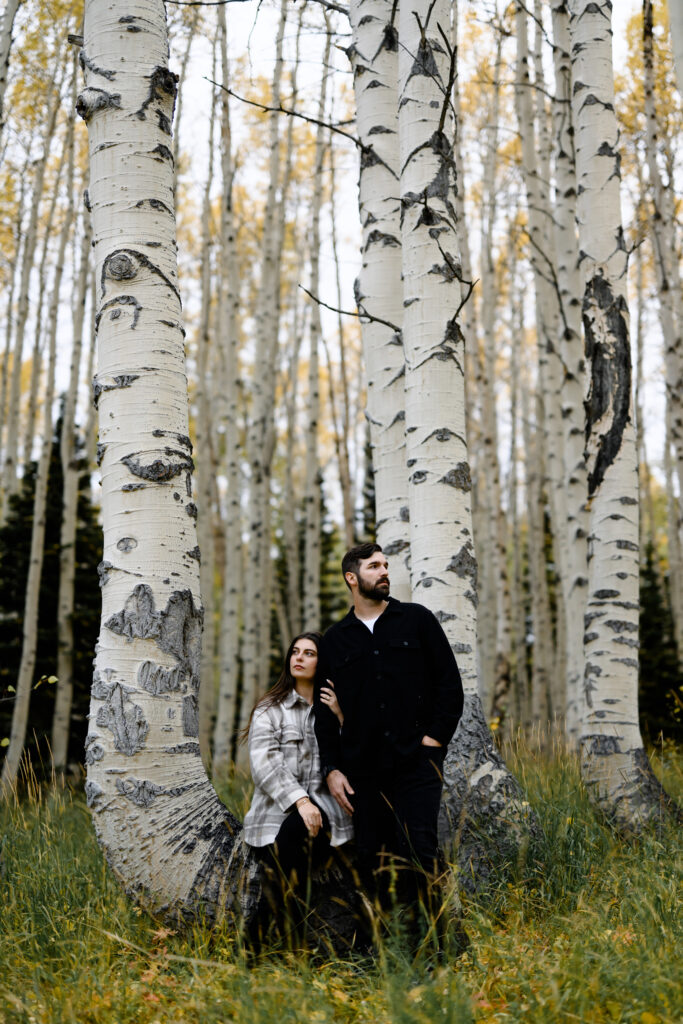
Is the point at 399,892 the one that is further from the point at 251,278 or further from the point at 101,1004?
the point at 251,278

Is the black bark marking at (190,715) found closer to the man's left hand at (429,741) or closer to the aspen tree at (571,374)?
the man's left hand at (429,741)

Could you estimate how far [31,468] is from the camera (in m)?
12.0

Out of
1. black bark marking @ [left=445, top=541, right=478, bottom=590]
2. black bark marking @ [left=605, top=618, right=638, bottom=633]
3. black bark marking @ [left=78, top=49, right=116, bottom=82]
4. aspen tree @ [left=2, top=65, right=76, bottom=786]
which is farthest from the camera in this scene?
aspen tree @ [left=2, top=65, right=76, bottom=786]

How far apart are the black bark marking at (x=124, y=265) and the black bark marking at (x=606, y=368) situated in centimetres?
299

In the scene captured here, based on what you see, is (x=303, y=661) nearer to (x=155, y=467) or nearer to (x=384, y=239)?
(x=155, y=467)

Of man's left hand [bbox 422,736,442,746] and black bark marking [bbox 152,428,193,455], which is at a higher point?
black bark marking [bbox 152,428,193,455]

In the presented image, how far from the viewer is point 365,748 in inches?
121

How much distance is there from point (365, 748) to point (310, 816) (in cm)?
32

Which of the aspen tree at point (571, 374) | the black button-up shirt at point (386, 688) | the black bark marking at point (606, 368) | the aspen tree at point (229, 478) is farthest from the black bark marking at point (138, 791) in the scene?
the aspen tree at point (229, 478)

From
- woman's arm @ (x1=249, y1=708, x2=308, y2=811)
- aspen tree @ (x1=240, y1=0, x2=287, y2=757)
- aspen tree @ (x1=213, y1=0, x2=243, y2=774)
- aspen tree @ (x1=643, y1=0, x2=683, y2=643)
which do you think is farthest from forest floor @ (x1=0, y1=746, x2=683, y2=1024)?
aspen tree @ (x1=240, y1=0, x2=287, y2=757)

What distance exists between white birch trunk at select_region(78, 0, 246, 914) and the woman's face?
436 millimetres

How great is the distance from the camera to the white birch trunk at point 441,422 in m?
3.54

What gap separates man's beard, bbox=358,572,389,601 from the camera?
10.6 feet

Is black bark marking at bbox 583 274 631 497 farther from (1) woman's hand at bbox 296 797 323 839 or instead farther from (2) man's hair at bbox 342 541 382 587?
(1) woman's hand at bbox 296 797 323 839
